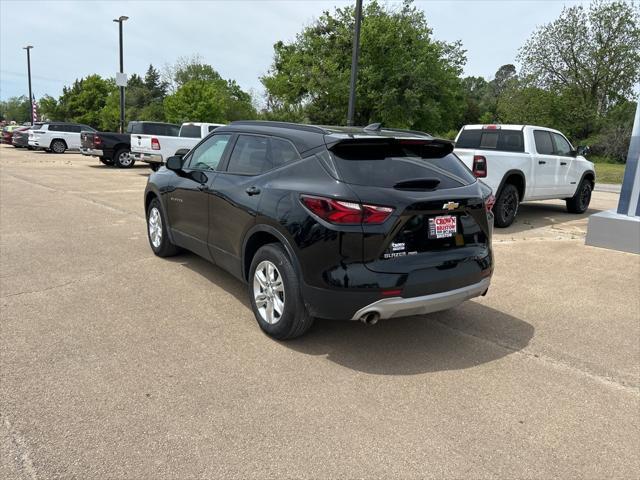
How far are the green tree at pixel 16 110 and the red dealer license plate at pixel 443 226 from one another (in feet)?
458

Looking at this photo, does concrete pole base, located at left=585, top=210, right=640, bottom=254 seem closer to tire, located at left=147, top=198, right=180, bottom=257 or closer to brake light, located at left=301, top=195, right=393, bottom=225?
brake light, located at left=301, top=195, right=393, bottom=225

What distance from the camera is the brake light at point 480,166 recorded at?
347 inches

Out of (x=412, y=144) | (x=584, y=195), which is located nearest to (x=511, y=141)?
(x=584, y=195)

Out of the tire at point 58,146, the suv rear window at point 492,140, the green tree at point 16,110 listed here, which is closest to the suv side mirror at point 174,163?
the suv rear window at point 492,140

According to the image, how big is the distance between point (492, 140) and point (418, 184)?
6866 mm

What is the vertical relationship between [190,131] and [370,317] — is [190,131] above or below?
above

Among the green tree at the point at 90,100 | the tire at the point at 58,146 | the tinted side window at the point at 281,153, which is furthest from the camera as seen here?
the green tree at the point at 90,100

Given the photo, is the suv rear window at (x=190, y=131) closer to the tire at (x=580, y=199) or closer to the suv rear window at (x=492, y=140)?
the suv rear window at (x=492, y=140)

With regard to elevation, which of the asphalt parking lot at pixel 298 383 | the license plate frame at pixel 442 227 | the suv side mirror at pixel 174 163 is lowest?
the asphalt parking lot at pixel 298 383

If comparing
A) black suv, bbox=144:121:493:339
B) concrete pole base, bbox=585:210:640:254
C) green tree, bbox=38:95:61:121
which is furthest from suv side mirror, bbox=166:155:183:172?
green tree, bbox=38:95:61:121

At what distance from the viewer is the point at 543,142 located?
9.81 meters

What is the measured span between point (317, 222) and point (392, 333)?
1.35m

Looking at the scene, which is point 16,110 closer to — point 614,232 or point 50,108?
point 50,108

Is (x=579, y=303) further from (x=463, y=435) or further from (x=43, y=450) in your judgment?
(x=43, y=450)
